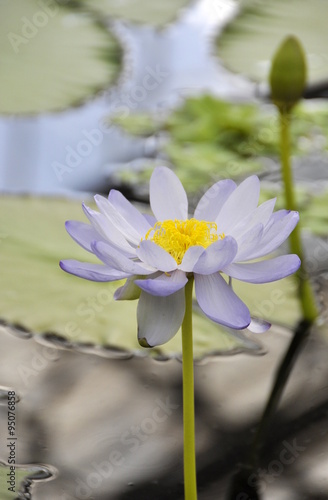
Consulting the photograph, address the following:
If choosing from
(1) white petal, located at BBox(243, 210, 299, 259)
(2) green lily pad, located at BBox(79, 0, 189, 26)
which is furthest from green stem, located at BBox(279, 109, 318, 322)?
(2) green lily pad, located at BBox(79, 0, 189, 26)

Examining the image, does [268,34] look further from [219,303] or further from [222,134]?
[219,303]

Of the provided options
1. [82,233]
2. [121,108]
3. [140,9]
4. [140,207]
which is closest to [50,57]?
[121,108]

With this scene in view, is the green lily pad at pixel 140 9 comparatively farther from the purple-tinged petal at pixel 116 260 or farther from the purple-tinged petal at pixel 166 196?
the purple-tinged petal at pixel 116 260

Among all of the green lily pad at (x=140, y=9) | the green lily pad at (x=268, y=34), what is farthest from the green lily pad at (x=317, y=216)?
the green lily pad at (x=140, y=9)

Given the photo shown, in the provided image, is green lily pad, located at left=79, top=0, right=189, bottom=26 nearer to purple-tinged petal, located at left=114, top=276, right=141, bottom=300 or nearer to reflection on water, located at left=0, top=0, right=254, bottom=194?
reflection on water, located at left=0, top=0, right=254, bottom=194

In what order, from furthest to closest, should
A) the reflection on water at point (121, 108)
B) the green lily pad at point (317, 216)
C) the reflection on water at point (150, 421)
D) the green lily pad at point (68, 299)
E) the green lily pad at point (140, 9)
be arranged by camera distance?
1. the green lily pad at point (140, 9)
2. the reflection on water at point (121, 108)
3. the green lily pad at point (317, 216)
4. the green lily pad at point (68, 299)
5. the reflection on water at point (150, 421)

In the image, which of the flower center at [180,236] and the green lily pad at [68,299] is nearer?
the flower center at [180,236]

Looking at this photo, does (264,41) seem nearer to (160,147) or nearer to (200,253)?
(160,147)
